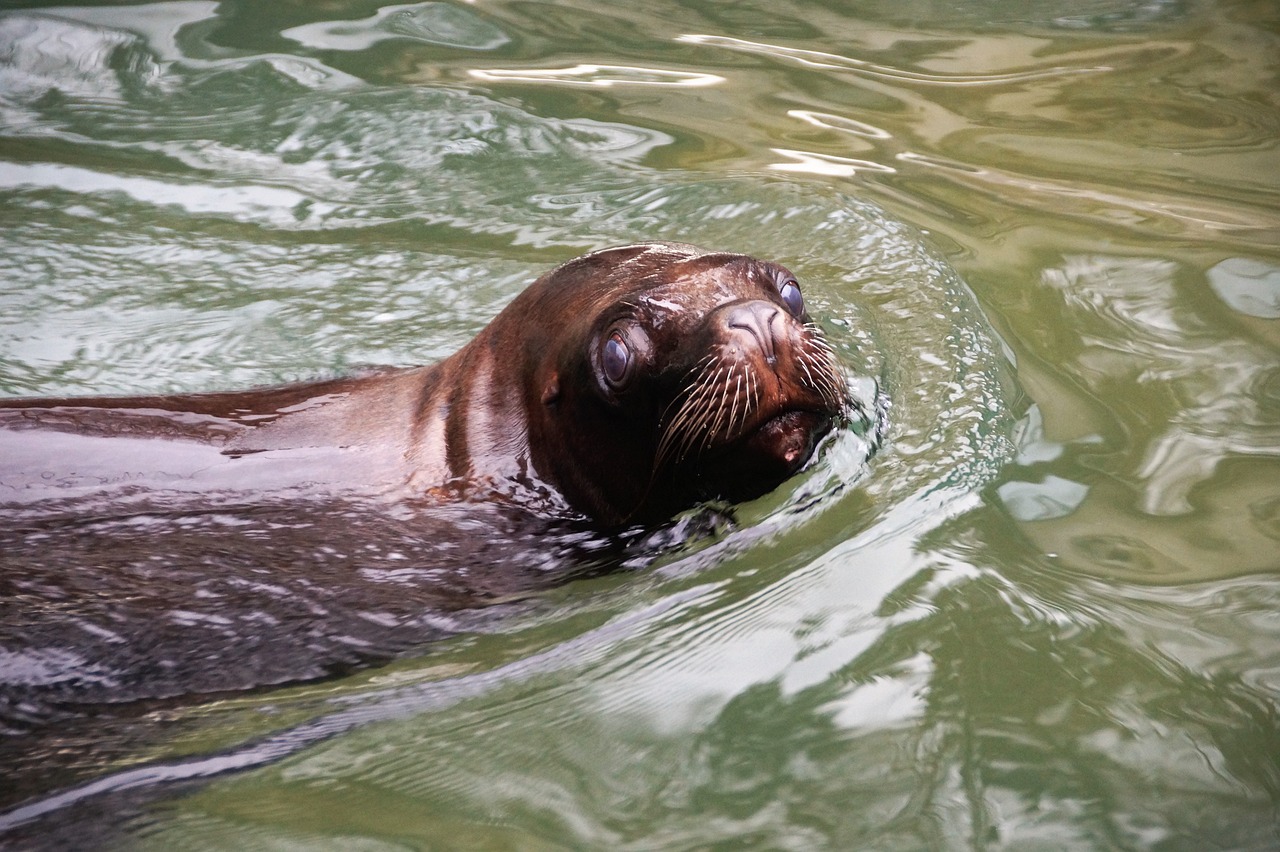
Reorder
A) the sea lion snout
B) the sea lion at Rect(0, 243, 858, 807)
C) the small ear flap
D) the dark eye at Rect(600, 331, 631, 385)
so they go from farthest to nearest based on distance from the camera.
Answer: the small ear flap → the dark eye at Rect(600, 331, 631, 385) → the sea lion snout → the sea lion at Rect(0, 243, 858, 807)

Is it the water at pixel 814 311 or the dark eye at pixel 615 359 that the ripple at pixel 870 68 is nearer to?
the water at pixel 814 311

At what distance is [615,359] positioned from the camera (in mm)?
3682

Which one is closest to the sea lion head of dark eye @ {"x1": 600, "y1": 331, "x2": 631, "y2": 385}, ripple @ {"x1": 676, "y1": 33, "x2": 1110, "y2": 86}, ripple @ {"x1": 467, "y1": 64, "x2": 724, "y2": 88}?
dark eye @ {"x1": 600, "y1": 331, "x2": 631, "y2": 385}

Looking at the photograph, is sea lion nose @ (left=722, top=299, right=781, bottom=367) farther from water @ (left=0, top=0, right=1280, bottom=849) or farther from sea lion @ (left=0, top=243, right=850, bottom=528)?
water @ (left=0, top=0, right=1280, bottom=849)

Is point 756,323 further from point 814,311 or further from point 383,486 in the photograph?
point 814,311

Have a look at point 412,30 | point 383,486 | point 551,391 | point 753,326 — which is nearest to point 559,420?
point 551,391

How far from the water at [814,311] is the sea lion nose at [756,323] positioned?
0.67m

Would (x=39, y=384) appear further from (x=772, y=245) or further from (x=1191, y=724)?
(x=1191, y=724)

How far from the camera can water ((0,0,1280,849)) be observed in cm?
305

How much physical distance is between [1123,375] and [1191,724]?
6.63 ft

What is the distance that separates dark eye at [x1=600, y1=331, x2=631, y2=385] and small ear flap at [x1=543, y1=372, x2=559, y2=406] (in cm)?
22

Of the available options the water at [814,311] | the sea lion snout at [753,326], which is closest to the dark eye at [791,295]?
the sea lion snout at [753,326]

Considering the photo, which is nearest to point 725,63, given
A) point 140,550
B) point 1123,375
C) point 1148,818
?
point 1123,375

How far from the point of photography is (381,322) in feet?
18.7
